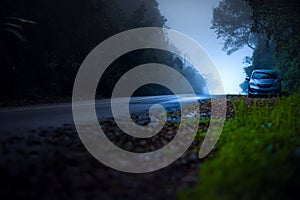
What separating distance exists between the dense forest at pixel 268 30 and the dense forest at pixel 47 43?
11.0 metres

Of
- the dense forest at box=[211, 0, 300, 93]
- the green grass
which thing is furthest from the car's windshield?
the green grass

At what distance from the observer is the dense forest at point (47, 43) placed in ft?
49.7

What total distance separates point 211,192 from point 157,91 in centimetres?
3520

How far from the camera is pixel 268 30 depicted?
17.4 m

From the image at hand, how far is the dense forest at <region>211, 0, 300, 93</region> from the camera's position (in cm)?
1585

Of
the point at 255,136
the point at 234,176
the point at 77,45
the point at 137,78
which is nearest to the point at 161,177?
the point at 234,176

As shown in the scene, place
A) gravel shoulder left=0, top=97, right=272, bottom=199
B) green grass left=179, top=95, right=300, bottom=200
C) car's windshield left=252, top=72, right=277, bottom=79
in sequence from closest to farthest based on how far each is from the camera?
green grass left=179, top=95, right=300, bottom=200
gravel shoulder left=0, top=97, right=272, bottom=199
car's windshield left=252, top=72, right=277, bottom=79

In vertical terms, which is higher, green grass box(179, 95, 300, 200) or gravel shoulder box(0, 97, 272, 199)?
green grass box(179, 95, 300, 200)

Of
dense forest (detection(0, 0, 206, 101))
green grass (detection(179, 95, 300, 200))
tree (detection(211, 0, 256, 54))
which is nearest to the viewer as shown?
green grass (detection(179, 95, 300, 200))

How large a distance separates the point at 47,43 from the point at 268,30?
13321 mm

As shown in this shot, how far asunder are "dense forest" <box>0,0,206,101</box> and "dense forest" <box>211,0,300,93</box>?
11.0 meters

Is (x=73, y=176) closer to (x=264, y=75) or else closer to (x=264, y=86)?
(x=264, y=86)

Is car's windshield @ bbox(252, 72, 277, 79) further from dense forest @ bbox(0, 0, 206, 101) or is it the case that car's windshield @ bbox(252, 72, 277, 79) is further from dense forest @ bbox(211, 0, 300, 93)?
dense forest @ bbox(0, 0, 206, 101)

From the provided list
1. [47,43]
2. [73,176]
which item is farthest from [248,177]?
[47,43]
